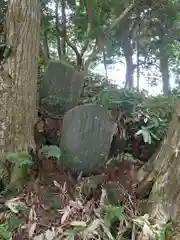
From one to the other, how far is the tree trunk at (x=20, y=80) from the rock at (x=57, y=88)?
0.48 metres

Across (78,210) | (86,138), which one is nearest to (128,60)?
(86,138)

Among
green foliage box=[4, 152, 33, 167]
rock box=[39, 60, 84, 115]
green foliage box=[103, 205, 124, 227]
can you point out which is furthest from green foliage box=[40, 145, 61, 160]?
rock box=[39, 60, 84, 115]

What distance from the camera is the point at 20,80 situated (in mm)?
2596

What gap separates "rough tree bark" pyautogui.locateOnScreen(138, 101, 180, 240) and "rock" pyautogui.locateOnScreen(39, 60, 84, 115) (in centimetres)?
141

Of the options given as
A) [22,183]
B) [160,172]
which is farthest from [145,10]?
[22,183]

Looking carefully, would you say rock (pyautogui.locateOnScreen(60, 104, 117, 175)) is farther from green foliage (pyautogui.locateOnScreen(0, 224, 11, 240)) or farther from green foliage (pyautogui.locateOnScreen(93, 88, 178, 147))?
green foliage (pyautogui.locateOnScreen(0, 224, 11, 240))

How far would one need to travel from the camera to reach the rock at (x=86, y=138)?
2.56m

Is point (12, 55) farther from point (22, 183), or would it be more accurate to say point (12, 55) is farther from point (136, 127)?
point (136, 127)

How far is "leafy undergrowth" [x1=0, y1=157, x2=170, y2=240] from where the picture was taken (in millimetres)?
2098

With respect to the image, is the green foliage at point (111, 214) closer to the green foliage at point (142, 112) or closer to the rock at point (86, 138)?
the rock at point (86, 138)

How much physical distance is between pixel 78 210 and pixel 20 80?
4.46ft

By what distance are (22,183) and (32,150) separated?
33cm

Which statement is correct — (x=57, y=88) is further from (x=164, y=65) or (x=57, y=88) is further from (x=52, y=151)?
(x=164, y=65)

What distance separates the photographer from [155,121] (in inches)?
119
